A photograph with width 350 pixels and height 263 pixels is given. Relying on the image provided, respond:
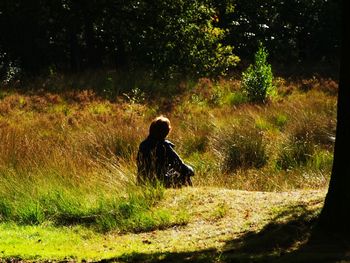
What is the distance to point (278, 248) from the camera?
5797 mm

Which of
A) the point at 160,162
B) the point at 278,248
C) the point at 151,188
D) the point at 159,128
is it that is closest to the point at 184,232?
the point at 151,188

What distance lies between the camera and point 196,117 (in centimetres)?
1526

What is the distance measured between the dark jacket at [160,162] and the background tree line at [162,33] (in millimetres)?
10201

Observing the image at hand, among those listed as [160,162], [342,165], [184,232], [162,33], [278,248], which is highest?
[162,33]

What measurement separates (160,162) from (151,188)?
88 cm

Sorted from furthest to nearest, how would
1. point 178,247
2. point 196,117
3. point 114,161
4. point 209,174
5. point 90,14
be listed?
point 90,14
point 196,117
point 209,174
point 114,161
point 178,247

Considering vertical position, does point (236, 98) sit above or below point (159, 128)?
below

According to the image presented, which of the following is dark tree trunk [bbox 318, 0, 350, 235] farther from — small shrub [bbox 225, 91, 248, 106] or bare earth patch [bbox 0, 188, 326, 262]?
small shrub [bbox 225, 91, 248, 106]

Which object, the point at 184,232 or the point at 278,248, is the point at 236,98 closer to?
the point at 184,232

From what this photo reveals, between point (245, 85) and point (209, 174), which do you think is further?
point (245, 85)

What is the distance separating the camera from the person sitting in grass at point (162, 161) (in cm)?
884

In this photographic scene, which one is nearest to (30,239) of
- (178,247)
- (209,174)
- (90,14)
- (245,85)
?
(178,247)

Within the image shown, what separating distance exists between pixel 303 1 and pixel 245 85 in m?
17.6

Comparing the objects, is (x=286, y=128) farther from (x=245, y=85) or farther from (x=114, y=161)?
(x=245, y=85)
